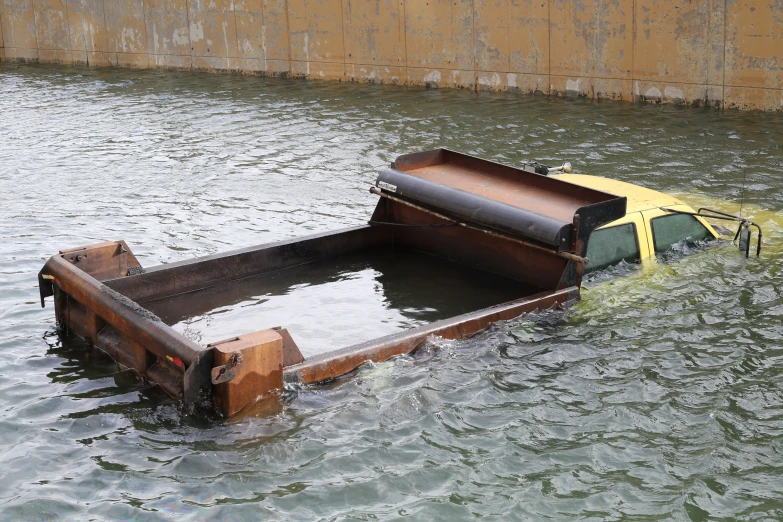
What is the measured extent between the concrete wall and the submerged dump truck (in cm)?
1006

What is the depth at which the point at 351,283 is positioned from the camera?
952cm

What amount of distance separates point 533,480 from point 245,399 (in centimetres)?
212

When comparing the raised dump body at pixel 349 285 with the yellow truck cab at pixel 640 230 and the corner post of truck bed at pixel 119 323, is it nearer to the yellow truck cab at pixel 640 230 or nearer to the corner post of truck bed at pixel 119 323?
the corner post of truck bed at pixel 119 323

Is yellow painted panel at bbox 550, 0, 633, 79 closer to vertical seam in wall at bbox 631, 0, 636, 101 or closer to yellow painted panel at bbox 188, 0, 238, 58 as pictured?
vertical seam in wall at bbox 631, 0, 636, 101

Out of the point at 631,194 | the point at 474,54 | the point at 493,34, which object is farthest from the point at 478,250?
the point at 474,54

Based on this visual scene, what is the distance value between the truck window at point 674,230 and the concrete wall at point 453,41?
9391 millimetres

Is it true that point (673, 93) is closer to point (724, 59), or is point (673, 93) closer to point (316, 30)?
point (724, 59)

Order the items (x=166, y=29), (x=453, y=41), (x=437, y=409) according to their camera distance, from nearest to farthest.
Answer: (x=437, y=409) < (x=453, y=41) < (x=166, y=29)

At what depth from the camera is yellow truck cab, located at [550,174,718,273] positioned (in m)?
9.18

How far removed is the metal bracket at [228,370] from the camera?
6.36 metres

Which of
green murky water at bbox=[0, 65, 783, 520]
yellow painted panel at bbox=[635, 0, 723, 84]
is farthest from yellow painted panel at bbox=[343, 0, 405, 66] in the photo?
green murky water at bbox=[0, 65, 783, 520]

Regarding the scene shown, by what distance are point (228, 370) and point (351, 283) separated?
3.25m

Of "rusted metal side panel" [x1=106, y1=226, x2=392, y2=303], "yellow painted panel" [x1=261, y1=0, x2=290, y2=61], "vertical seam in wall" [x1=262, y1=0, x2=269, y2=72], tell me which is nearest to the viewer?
"rusted metal side panel" [x1=106, y1=226, x2=392, y2=303]

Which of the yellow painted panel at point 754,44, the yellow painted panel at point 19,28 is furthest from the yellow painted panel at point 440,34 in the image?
the yellow painted panel at point 19,28
